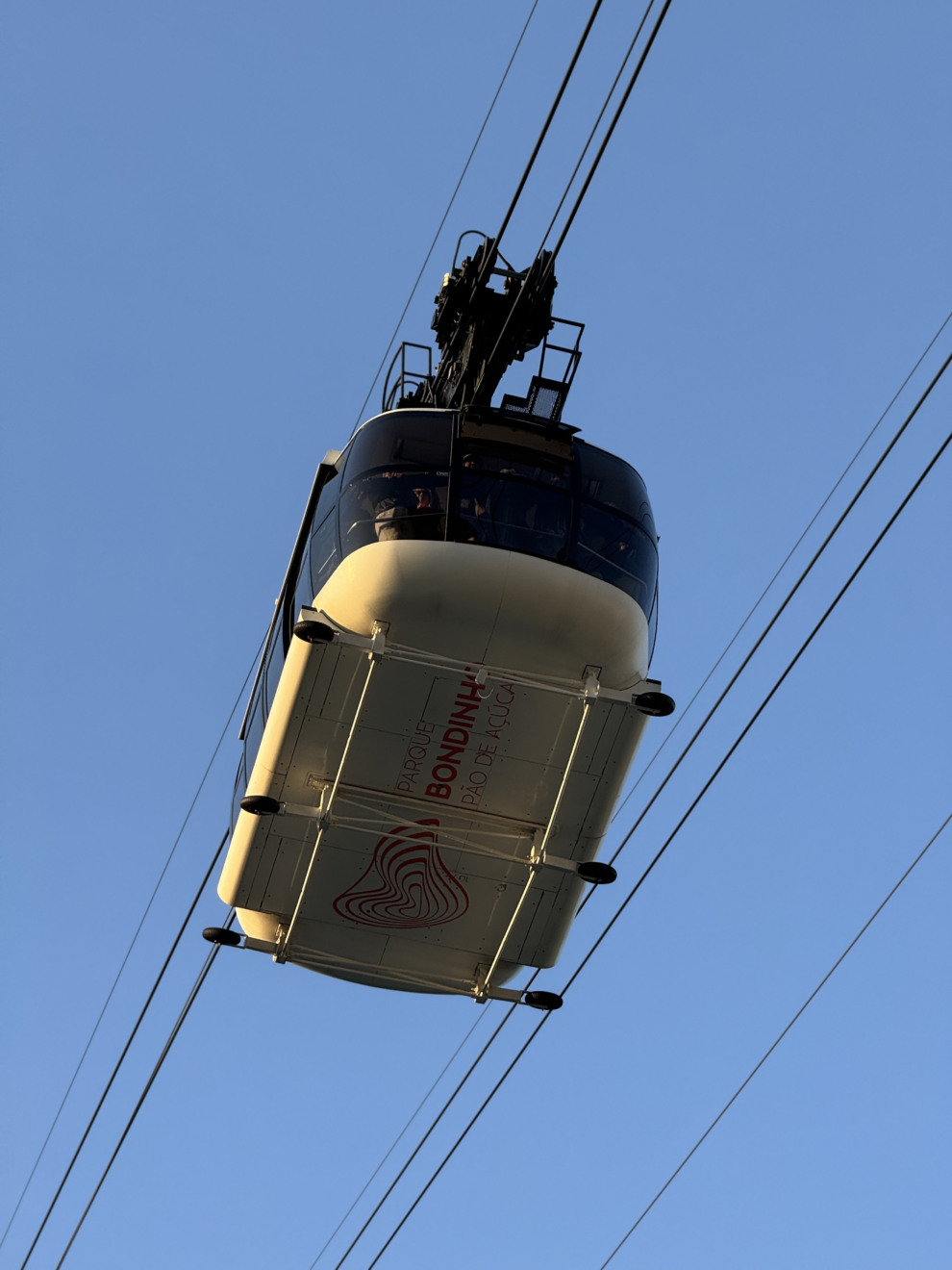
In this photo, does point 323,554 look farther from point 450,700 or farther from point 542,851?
point 542,851

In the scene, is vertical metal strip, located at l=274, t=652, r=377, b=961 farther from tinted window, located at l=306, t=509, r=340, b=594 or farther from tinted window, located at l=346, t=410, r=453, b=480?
tinted window, located at l=346, t=410, r=453, b=480

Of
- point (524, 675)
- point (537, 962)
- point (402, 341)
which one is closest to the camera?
point (524, 675)

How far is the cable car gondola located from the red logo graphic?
0.07 ft

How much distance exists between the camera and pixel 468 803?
507 inches

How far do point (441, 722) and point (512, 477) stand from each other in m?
2.05

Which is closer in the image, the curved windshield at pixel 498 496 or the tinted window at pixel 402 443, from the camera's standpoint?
the curved windshield at pixel 498 496

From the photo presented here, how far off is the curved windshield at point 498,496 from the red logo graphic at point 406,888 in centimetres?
261

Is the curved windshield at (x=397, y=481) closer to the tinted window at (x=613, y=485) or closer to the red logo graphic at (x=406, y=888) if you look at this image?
the tinted window at (x=613, y=485)

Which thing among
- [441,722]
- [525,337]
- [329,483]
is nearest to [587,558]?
[441,722]

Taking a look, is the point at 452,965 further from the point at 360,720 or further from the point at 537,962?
the point at 360,720

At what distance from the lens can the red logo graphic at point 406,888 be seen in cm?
1312

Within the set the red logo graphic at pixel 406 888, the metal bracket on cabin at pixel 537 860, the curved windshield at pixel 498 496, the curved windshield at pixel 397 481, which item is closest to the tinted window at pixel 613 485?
the curved windshield at pixel 498 496

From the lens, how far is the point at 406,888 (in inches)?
533

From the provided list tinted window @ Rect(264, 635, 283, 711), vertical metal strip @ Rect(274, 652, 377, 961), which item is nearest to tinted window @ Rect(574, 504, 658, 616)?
vertical metal strip @ Rect(274, 652, 377, 961)
